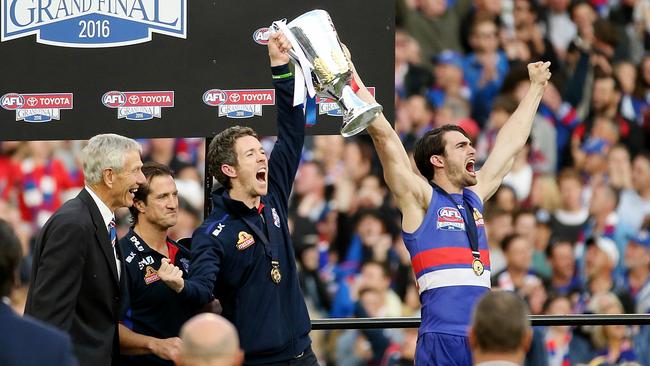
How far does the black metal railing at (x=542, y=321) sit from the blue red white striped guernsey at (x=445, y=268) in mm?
132

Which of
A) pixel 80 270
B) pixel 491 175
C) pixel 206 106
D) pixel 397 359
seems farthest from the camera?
pixel 397 359

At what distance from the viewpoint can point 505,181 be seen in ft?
32.3

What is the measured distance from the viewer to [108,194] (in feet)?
18.0

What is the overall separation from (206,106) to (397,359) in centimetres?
405

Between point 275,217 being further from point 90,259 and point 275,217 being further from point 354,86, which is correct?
point 90,259

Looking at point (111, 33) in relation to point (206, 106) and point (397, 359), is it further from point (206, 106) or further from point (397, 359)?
point (397, 359)

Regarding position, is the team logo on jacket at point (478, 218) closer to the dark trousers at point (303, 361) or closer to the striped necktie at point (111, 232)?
the dark trousers at point (303, 361)

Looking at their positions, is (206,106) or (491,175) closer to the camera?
(206,106)

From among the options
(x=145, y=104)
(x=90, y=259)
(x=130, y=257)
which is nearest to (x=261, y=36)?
(x=145, y=104)

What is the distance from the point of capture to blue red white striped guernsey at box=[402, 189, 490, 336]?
5.79 metres

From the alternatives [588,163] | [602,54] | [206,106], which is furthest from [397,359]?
[206,106]

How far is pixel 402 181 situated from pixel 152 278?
1283 mm

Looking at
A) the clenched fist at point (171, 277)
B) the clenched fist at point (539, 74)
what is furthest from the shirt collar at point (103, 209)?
the clenched fist at point (539, 74)

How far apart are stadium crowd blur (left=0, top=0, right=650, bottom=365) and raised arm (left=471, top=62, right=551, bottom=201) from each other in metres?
2.75
